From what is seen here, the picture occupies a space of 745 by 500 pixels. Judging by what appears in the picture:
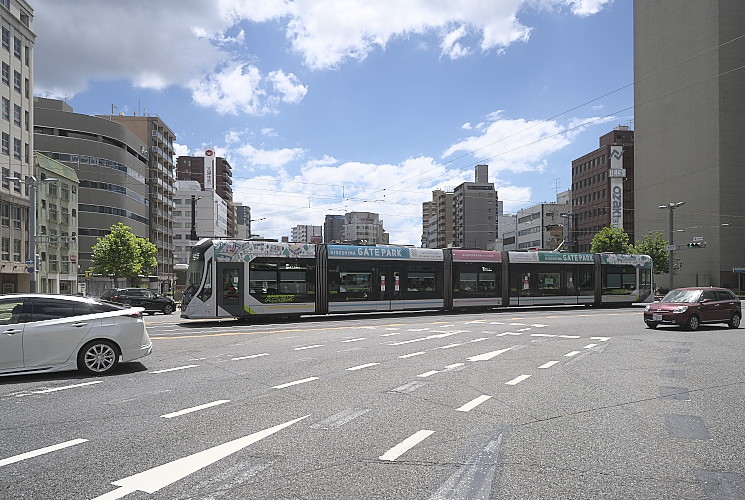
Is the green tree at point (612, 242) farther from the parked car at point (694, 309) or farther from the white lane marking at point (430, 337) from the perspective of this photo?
the white lane marking at point (430, 337)

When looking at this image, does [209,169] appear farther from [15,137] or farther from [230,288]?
[230,288]

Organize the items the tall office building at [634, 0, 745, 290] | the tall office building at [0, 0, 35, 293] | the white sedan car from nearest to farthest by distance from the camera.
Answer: the white sedan car < the tall office building at [0, 0, 35, 293] < the tall office building at [634, 0, 745, 290]

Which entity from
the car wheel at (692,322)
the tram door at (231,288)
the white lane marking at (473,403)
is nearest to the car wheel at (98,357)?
the white lane marking at (473,403)

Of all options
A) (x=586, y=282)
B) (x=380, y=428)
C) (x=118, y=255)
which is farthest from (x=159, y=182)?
(x=380, y=428)

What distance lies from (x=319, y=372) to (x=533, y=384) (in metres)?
3.77

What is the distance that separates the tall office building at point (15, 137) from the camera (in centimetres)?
4869

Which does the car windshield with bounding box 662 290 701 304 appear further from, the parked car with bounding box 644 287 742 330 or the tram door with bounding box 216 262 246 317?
the tram door with bounding box 216 262 246 317

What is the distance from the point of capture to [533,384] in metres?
9.05

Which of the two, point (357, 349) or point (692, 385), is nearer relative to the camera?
point (692, 385)

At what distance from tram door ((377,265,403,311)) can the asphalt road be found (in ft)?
44.5

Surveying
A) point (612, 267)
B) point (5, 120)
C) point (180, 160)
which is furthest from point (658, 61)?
point (180, 160)

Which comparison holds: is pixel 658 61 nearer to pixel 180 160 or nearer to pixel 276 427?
pixel 276 427

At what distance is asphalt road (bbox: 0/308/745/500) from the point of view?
4449 mm

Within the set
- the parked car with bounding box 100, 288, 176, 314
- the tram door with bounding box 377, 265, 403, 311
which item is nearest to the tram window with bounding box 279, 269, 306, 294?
the tram door with bounding box 377, 265, 403, 311
